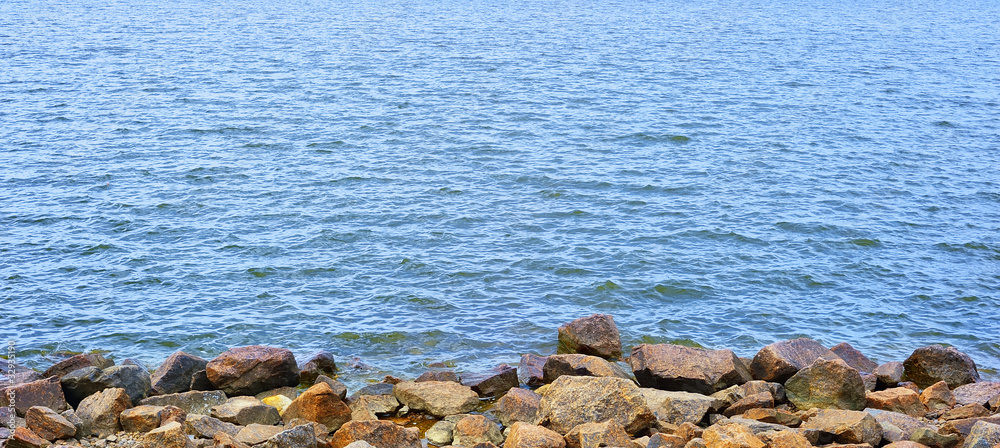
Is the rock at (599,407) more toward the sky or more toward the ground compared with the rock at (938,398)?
more toward the sky

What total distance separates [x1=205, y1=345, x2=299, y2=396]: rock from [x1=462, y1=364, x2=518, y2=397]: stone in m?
3.01

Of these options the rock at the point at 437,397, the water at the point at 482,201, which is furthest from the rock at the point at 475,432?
the water at the point at 482,201

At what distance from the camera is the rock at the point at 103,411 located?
499 inches

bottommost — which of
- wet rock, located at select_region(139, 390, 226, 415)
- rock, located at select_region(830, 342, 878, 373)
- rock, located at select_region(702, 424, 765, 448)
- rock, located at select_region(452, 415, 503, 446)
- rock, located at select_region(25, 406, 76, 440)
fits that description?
rock, located at select_region(830, 342, 878, 373)

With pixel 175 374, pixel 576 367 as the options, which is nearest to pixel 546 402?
pixel 576 367

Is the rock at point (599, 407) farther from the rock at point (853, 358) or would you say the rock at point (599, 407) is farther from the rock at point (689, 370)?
the rock at point (853, 358)

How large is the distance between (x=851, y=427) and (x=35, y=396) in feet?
37.9

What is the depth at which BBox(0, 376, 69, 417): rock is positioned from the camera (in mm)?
13102

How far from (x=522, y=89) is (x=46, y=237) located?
2373 cm

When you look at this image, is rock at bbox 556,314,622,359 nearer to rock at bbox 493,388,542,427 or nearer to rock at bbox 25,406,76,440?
rock at bbox 493,388,542,427

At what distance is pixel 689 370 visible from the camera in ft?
46.9

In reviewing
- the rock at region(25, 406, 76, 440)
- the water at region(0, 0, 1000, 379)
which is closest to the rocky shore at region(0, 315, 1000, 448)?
the rock at region(25, 406, 76, 440)

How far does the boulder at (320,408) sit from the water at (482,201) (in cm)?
290

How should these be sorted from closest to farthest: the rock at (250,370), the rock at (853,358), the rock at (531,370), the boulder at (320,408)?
the boulder at (320,408) → the rock at (250,370) → the rock at (531,370) → the rock at (853,358)
